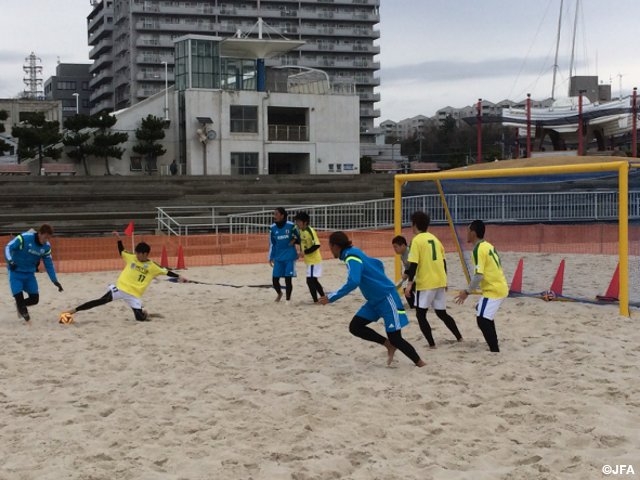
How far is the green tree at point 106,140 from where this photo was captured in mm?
43219

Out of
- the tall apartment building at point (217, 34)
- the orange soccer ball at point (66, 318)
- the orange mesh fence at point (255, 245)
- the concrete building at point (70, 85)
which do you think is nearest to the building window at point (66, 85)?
the concrete building at point (70, 85)

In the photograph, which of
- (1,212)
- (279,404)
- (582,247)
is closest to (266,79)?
(1,212)

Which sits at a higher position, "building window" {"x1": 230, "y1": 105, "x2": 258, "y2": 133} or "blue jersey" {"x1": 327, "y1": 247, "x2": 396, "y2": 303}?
"building window" {"x1": 230, "y1": 105, "x2": 258, "y2": 133}

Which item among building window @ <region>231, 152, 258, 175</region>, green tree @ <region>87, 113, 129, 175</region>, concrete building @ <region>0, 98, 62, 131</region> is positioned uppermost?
concrete building @ <region>0, 98, 62, 131</region>

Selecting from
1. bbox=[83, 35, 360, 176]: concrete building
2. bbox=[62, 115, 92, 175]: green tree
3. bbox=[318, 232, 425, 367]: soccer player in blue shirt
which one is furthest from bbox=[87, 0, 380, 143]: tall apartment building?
bbox=[318, 232, 425, 367]: soccer player in blue shirt

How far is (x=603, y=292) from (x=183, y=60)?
3739cm

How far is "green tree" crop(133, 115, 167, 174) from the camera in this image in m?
43.9

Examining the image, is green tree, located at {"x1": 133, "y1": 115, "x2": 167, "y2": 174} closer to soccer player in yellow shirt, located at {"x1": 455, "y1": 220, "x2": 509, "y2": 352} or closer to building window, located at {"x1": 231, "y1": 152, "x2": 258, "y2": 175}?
building window, located at {"x1": 231, "y1": 152, "x2": 258, "y2": 175}

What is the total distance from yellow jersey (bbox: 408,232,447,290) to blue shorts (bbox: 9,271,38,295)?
18.2 feet

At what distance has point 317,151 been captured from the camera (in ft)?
158

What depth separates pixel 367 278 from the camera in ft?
23.7

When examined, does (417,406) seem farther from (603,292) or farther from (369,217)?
(369,217)

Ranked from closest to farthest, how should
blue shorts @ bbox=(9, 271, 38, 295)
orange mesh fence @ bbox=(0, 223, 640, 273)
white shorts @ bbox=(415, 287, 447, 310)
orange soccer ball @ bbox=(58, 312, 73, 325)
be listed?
1. white shorts @ bbox=(415, 287, 447, 310)
2. blue shorts @ bbox=(9, 271, 38, 295)
3. orange soccer ball @ bbox=(58, 312, 73, 325)
4. orange mesh fence @ bbox=(0, 223, 640, 273)

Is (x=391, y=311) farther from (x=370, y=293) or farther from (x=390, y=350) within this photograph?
(x=390, y=350)
